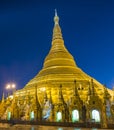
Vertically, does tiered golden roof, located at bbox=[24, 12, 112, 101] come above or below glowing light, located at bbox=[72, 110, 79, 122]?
above

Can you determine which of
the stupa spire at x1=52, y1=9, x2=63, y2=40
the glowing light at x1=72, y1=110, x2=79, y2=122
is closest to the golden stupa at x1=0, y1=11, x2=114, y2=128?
the glowing light at x1=72, y1=110, x2=79, y2=122

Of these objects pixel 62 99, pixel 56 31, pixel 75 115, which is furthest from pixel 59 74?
pixel 56 31

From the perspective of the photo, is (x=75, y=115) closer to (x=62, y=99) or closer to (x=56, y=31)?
(x=62, y=99)

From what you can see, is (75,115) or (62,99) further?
(62,99)

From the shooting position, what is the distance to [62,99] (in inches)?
1521

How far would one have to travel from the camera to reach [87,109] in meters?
35.2

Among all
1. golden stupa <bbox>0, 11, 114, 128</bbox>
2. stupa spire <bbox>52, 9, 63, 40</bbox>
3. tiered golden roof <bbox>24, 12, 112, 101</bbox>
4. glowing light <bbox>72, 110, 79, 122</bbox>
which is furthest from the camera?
stupa spire <bbox>52, 9, 63, 40</bbox>

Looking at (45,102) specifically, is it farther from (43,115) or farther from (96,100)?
(96,100)

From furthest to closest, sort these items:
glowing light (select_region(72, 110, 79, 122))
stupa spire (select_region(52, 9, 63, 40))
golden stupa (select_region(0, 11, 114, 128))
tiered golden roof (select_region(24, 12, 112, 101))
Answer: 1. stupa spire (select_region(52, 9, 63, 40))
2. tiered golden roof (select_region(24, 12, 112, 101))
3. glowing light (select_region(72, 110, 79, 122))
4. golden stupa (select_region(0, 11, 114, 128))

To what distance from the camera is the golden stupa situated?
1394 inches

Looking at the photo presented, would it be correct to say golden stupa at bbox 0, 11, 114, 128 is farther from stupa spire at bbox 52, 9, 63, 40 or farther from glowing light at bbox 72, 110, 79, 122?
stupa spire at bbox 52, 9, 63, 40

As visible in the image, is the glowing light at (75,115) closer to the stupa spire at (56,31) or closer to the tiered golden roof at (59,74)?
the tiered golden roof at (59,74)

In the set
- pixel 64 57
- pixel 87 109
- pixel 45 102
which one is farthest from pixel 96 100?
pixel 64 57

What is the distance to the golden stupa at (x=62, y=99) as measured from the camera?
3541 centimetres
